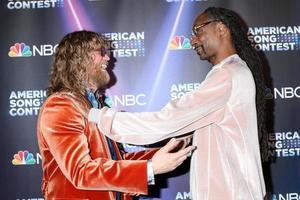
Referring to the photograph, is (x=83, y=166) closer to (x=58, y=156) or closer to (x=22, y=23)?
(x=58, y=156)

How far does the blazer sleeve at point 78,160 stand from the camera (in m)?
2.01

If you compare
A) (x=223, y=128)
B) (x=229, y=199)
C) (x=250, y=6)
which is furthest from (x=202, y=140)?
(x=250, y=6)

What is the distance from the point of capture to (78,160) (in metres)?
2.05

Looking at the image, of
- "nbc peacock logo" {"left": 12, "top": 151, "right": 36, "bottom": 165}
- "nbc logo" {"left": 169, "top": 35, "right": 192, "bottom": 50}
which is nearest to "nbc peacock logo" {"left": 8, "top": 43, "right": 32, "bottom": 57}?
"nbc peacock logo" {"left": 12, "top": 151, "right": 36, "bottom": 165}

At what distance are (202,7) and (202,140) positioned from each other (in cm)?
161

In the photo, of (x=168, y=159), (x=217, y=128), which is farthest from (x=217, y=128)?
(x=168, y=159)

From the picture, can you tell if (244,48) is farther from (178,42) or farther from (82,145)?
(178,42)

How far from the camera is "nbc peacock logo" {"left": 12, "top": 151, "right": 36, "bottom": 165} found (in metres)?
3.59

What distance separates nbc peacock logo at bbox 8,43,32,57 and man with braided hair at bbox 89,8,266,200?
1.60 m

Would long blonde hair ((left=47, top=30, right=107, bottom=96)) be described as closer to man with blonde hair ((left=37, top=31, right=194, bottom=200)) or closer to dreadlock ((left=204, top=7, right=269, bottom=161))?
man with blonde hair ((left=37, top=31, right=194, bottom=200))

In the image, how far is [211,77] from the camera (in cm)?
229

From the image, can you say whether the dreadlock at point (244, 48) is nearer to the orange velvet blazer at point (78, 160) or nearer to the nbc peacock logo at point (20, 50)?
the orange velvet blazer at point (78, 160)

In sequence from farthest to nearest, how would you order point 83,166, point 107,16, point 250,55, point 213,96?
point 107,16 → point 250,55 → point 213,96 → point 83,166

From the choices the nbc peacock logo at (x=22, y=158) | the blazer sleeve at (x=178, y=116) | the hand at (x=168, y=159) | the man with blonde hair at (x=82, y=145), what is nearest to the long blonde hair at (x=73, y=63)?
the man with blonde hair at (x=82, y=145)
